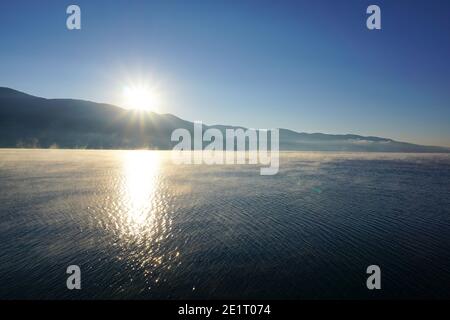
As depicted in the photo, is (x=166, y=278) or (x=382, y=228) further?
(x=382, y=228)

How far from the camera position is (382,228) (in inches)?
675

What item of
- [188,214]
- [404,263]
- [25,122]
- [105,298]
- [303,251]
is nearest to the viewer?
[105,298]

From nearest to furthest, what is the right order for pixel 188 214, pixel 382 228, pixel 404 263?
pixel 404 263
pixel 382 228
pixel 188 214

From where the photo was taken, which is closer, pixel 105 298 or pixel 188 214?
pixel 105 298

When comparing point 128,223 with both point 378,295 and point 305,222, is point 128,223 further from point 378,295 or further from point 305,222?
point 378,295

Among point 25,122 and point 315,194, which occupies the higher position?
point 25,122

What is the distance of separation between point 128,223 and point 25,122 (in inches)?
8881

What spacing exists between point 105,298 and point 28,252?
5842 mm

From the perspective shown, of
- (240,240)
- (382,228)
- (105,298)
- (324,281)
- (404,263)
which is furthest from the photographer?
(382,228)

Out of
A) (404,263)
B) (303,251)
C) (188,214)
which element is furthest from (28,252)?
(404,263)

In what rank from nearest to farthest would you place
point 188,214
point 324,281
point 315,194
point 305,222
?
point 324,281, point 305,222, point 188,214, point 315,194

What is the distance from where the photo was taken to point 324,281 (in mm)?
10422

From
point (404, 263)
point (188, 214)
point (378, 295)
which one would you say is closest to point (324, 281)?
point (378, 295)
